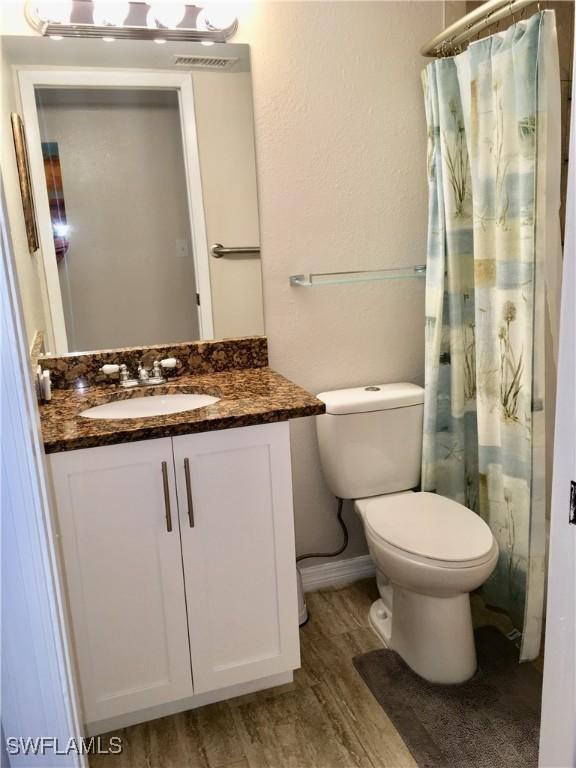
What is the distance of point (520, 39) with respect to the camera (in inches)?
65.5

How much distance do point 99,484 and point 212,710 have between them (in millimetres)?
804

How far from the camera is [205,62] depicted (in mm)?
1947

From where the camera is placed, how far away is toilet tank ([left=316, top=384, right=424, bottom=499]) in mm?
2115

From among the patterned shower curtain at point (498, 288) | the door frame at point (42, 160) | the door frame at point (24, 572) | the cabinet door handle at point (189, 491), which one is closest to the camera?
the door frame at point (24, 572)

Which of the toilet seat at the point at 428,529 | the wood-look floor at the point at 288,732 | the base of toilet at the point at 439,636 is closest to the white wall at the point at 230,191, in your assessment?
the toilet seat at the point at 428,529

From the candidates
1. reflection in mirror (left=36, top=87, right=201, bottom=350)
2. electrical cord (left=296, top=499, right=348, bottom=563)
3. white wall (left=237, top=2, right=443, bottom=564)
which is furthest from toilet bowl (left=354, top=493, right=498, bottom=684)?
reflection in mirror (left=36, top=87, right=201, bottom=350)

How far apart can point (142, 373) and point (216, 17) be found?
1107 mm

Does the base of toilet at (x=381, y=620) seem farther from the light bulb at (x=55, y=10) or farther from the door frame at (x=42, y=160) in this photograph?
the light bulb at (x=55, y=10)

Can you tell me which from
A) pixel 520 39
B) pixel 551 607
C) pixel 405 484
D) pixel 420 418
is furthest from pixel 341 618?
pixel 520 39

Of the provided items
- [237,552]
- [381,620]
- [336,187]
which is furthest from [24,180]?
[381,620]

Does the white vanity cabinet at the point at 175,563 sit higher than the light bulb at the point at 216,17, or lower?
lower

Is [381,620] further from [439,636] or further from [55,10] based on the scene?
[55,10]

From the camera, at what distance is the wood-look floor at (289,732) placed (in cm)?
165

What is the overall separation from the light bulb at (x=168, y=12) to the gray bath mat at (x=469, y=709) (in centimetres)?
205
